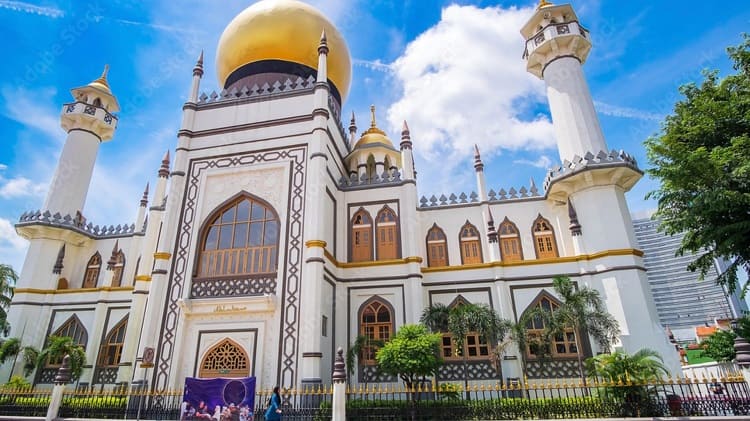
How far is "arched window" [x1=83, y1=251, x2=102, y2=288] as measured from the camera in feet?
57.7

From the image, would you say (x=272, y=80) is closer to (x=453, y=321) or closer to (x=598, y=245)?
(x=453, y=321)

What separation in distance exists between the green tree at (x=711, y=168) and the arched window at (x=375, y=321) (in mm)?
8438

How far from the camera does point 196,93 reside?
51.8 ft

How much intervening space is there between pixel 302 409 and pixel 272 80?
12231 mm

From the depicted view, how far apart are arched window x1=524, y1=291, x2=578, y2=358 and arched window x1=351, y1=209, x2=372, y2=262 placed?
5.79 m

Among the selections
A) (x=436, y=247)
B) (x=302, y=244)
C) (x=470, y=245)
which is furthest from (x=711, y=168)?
(x=302, y=244)

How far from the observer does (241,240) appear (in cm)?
1339

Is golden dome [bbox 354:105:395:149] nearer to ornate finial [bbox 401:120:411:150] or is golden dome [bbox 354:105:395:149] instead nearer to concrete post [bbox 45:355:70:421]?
ornate finial [bbox 401:120:411:150]

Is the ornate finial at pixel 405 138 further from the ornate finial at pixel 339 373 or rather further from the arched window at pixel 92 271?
the arched window at pixel 92 271

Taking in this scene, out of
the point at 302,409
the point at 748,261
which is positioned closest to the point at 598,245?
the point at 748,261

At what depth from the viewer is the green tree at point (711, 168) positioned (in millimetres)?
9352

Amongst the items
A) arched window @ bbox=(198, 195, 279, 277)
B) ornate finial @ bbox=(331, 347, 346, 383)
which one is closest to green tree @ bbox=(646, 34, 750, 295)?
ornate finial @ bbox=(331, 347, 346, 383)

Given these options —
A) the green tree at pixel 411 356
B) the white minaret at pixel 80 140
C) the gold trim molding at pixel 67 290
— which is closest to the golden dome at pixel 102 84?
the white minaret at pixel 80 140

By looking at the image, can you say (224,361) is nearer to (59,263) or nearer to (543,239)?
(59,263)
